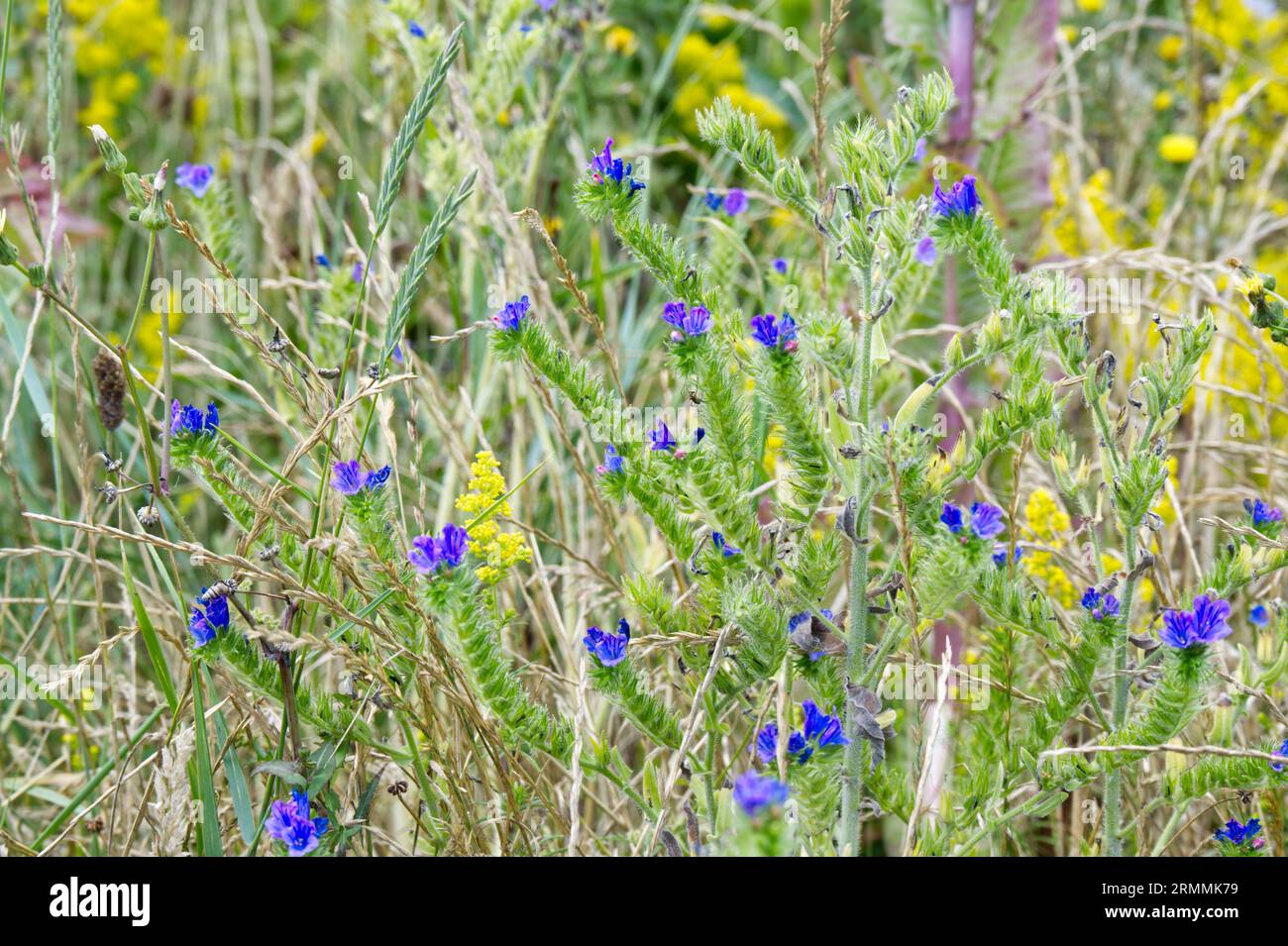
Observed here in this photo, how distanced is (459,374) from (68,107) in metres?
1.42

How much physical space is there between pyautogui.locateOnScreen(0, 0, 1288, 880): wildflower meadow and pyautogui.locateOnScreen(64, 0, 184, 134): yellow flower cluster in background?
76cm

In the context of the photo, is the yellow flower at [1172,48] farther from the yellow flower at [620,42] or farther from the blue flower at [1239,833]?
the blue flower at [1239,833]

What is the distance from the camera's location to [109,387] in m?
1.18

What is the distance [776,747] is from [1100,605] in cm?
27

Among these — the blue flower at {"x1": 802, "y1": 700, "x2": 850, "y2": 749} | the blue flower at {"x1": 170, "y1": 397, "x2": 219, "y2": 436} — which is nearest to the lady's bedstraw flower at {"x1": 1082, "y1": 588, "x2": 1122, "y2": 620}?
the blue flower at {"x1": 802, "y1": 700, "x2": 850, "y2": 749}

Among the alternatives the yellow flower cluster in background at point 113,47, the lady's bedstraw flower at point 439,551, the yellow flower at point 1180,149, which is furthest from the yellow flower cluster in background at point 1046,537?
the yellow flower cluster in background at point 113,47

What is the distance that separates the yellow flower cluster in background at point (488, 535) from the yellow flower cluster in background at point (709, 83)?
1.51 m

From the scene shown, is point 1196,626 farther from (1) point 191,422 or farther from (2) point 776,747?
(1) point 191,422

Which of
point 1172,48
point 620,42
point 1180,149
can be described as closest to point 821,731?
point 1180,149

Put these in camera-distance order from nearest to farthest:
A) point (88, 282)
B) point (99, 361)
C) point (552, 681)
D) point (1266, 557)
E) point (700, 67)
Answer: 1. point (1266, 557)
2. point (99, 361)
3. point (552, 681)
4. point (88, 282)
5. point (700, 67)

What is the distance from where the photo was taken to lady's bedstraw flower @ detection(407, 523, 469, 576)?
2.76 ft

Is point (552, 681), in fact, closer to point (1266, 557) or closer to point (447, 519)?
point (447, 519)

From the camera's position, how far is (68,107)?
2748 mm
